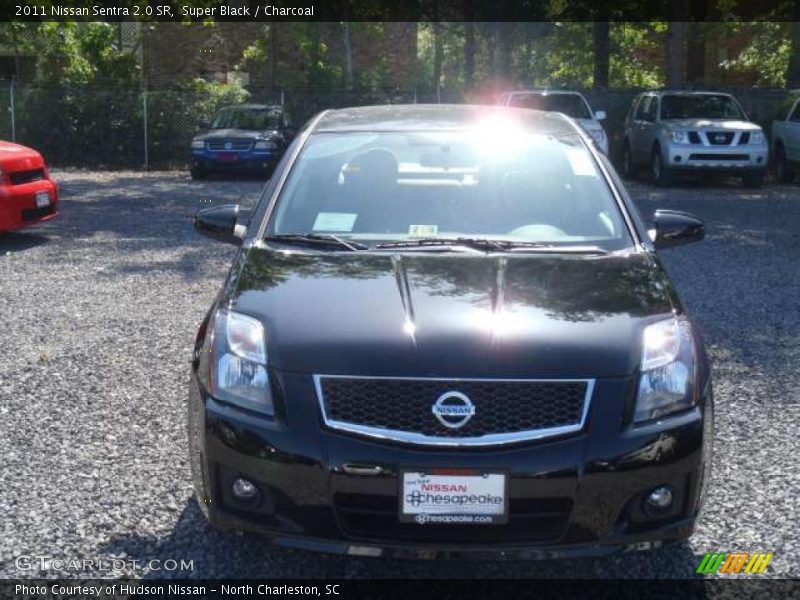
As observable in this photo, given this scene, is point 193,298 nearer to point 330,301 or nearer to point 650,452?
point 330,301

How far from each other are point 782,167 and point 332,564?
63.9ft

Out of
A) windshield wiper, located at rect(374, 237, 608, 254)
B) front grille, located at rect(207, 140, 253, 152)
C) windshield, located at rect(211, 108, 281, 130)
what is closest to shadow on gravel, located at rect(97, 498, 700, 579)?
windshield wiper, located at rect(374, 237, 608, 254)

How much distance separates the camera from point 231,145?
22.7 metres

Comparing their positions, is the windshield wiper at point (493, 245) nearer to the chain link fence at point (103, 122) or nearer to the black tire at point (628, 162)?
the black tire at point (628, 162)

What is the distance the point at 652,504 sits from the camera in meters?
3.68

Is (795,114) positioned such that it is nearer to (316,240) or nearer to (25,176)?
(25,176)

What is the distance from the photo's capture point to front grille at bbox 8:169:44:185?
11750 mm

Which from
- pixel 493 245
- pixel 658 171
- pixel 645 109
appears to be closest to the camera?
pixel 493 245

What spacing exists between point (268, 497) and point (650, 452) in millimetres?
1264

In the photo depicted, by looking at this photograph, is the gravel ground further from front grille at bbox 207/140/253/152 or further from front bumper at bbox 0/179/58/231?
front grille at bbox 207/140/253/152

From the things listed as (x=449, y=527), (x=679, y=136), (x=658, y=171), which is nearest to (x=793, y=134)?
(x=679, y=136)

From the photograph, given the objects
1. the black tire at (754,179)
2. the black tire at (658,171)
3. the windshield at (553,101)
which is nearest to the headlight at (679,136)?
the black tire at (658,171)

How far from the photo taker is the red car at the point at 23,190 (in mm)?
11602

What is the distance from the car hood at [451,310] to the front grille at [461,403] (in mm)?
42
